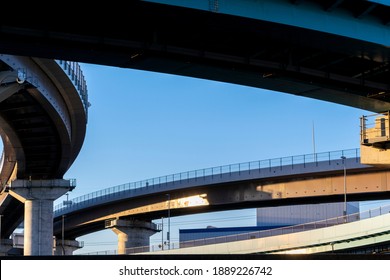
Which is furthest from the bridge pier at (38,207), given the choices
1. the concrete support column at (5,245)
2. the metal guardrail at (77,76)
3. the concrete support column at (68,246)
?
the concrete support column at (68,246)

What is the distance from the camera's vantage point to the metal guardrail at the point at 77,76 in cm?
5138

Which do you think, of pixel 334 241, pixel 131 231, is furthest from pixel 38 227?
pixel 334 241

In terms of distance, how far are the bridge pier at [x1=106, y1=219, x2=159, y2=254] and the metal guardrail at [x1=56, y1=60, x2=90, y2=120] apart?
3588cm

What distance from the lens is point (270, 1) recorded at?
1005 inches

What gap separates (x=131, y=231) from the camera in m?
98.8

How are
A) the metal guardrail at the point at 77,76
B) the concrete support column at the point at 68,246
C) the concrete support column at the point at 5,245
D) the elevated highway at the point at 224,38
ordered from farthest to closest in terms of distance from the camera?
the concrete support column at the point at 68,246 → the concrete support column at the point at 5,245 → the metal guardrail at the point at 77,76 → the elevated highway at the point at 224,38

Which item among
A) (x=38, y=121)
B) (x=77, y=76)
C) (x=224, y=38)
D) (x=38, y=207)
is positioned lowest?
(x=38, y=207)

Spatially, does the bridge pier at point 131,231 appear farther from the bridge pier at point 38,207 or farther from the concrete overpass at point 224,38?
the concrete overpass at point 224,38

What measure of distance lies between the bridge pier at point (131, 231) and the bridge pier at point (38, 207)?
52.2 ft

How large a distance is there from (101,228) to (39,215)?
36.2 meters

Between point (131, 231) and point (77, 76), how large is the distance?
46.7 m

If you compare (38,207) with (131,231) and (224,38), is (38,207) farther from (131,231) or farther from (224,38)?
(224,38)

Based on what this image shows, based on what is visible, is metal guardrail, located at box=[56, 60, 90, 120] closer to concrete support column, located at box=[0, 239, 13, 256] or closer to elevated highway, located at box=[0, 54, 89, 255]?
elevated highway, located at box=[0, 54, 89, 255]

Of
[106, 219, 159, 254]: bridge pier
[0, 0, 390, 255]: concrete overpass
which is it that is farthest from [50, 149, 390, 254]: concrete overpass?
[0, 0, 390, 255]: concrete overpass
